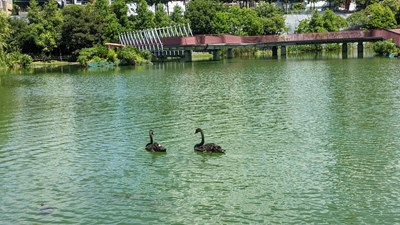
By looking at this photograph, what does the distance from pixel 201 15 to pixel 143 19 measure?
10942 mm

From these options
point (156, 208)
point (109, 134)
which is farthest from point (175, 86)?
point (156, 208)

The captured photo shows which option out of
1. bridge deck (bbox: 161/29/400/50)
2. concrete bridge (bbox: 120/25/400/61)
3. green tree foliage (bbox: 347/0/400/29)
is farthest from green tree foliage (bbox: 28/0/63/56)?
green tree foliage (bbox: 347/0/400/29)

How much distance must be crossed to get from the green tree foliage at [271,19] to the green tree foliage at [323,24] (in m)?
3.80

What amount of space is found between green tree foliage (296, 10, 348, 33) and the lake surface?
73864mm

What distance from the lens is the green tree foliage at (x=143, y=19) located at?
9644 centimetres

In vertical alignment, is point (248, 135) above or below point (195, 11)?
below

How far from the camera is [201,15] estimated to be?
327 feet

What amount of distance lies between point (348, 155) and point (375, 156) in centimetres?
81

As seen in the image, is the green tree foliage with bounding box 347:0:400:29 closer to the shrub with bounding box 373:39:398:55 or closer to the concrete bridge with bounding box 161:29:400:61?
the concrete bridge with bounding box 161:29:400:61

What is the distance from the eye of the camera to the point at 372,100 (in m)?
28.0

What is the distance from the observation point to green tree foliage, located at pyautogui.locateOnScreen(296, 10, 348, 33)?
10331cm

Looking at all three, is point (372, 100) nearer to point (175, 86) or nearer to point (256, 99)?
point (256, 99)

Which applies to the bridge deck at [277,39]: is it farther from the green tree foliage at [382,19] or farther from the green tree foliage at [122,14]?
the green tree foliage at [382,19]

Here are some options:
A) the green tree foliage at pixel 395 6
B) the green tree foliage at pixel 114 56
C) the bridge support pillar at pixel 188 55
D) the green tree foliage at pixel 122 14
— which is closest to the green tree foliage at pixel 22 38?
the green tree foliage at pixel 122 14
